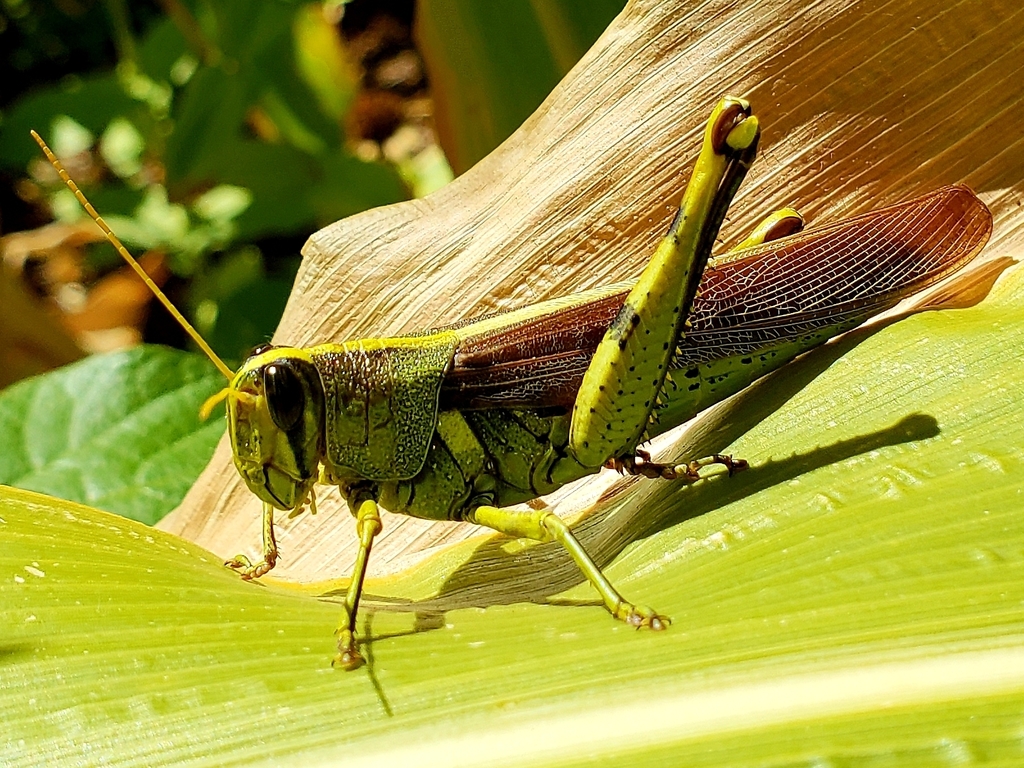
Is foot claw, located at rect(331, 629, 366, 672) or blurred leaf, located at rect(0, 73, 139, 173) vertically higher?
blurred leaf, located at rect(0, 73, 139, 173)

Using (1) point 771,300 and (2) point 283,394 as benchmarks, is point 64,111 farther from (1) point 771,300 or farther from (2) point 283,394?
(1) point 771,300

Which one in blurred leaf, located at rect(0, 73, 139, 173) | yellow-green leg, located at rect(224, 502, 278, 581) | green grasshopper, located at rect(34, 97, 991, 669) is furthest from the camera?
blurred leaf, located at rect(0, 73, 139, 173)

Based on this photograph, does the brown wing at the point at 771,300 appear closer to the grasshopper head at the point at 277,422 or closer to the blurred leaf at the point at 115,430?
the grasshopper head at the point at 277,422

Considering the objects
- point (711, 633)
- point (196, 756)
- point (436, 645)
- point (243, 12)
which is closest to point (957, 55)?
point (711, 633)

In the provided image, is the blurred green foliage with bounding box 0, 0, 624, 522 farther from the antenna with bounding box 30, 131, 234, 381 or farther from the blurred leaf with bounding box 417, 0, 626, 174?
the antenna with bounding box 30, 131, 234, 381

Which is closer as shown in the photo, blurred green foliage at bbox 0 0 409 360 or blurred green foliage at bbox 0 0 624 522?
blurred green foliage at bbox 0 0 624 522

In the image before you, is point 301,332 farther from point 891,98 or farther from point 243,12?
point 243,12

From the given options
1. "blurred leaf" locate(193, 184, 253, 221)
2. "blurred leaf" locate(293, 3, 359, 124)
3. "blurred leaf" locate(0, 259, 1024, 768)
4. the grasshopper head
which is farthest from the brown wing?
"blurred leaf" locate(293, 3, 359, 124)
